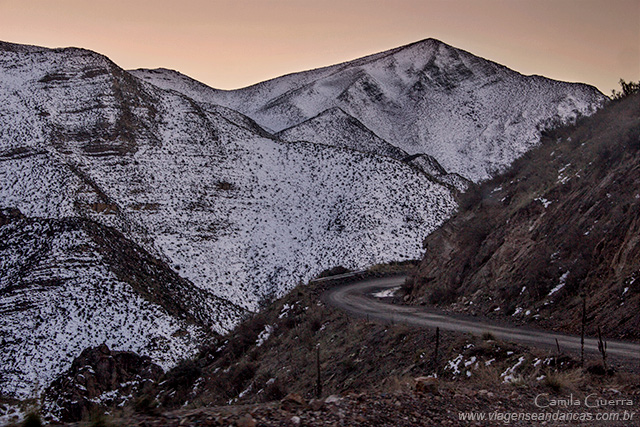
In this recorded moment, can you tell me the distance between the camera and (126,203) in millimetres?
43969

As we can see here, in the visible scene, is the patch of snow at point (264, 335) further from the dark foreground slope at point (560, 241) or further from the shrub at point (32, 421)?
the shrub at point (32, 421)

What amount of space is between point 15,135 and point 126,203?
12.6m

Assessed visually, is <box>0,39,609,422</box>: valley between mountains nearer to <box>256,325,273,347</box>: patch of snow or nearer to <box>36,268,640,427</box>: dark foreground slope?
<box>36,268,640,427</box>: dark foreground slope

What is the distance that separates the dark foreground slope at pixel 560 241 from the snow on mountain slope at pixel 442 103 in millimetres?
64616

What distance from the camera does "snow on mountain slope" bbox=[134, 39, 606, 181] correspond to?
91812 millimetres

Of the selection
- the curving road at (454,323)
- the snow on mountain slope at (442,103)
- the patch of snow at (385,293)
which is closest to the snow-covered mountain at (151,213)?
the curving road at (454,323)

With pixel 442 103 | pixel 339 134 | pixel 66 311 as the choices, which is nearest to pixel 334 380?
pixel 66 311

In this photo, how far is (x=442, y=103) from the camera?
106 meters

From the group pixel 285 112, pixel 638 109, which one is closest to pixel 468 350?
pixel 638 109

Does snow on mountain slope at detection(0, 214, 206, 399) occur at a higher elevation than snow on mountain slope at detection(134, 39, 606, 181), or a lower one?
lower

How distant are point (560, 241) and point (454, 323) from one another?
351cm

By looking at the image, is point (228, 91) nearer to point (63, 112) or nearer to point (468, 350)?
point (63, 112)

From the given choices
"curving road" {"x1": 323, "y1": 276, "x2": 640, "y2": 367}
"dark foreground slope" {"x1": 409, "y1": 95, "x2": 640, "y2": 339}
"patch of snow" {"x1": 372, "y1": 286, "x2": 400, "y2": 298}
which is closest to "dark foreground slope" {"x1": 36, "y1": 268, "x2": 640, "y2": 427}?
"curving road" {"x1": 323, "y1": 276, "x2": 640, "y2": 367}

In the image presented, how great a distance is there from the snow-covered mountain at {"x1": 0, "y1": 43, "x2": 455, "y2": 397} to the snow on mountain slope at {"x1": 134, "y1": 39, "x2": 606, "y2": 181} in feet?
119
